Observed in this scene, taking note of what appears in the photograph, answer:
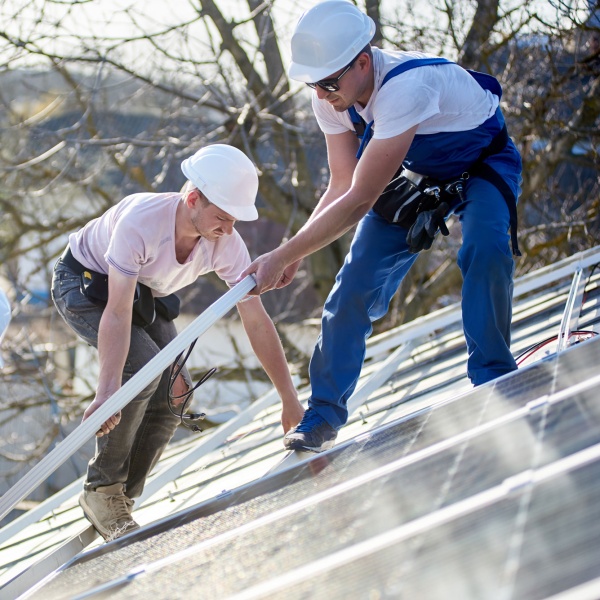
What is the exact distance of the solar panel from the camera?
1.86 meters

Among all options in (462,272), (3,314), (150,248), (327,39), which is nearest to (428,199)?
(462,272)

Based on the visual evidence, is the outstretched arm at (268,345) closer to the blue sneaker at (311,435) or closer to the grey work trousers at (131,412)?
the blue sneaker at (311,435)

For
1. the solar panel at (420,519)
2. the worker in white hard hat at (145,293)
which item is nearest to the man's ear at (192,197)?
the worker in white hard hat at (145,293)

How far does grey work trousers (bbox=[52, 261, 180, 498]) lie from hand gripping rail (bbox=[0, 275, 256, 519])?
667 mm

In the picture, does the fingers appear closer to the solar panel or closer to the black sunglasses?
the solar panel

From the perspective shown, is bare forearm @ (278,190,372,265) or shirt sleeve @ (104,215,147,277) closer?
bare forearm @ (278,190,372,265)

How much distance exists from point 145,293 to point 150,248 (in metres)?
0.33

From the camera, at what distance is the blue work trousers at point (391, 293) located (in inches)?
156

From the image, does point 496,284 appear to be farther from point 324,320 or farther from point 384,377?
point 384,377

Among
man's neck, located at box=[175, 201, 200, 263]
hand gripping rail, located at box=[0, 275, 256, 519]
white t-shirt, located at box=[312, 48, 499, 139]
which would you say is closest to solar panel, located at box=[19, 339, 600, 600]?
hand gripping rail, located at box=[0, 275, 256, 519]

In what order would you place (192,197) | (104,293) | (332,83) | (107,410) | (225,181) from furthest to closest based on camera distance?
1. (104,293)
2. (192,197)
3. (225,181)
4. (332,83)
5. (107,410)

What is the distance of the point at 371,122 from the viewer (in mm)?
4145

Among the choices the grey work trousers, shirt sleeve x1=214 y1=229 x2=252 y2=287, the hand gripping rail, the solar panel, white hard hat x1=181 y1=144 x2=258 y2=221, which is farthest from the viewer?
shirt sleeve x1=214 y1=229 x2=252 y2=287

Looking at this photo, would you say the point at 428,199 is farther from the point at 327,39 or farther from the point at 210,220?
the point at 210,220
